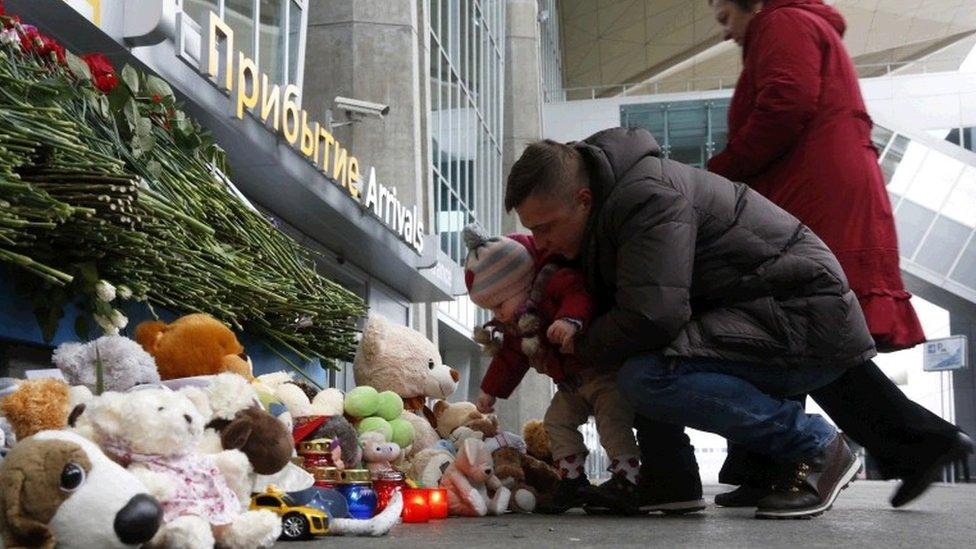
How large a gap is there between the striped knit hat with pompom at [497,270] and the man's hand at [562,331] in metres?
0.38

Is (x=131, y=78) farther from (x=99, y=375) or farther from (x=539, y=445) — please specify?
(x=539, y=445)

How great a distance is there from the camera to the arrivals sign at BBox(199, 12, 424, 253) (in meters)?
6.37

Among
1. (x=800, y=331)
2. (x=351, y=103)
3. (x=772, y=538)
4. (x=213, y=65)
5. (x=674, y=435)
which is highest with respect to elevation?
(x=351, y=103)

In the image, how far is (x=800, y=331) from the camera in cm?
345

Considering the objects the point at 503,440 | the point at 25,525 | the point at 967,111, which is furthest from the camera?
the point at 967,111

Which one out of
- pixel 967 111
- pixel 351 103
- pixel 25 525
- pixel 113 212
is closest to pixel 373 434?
pixel 113 212

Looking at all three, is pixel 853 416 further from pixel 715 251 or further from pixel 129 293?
pixel 129 293

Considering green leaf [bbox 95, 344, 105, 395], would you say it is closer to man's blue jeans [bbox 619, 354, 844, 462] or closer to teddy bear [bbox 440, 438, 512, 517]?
teddy bear [bbox 440, 438, 512, 517]

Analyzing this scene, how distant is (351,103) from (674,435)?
7.38 m

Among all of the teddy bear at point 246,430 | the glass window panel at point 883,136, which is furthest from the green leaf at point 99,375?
the glass window panel at point 883,136

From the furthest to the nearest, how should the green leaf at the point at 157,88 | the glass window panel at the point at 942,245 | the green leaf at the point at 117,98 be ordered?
1. the glass window panel at the point at 942,245
2. the green leaf at the point at 157,88
3. the green leaf at the point at 117,98

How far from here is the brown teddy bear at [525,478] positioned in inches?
163

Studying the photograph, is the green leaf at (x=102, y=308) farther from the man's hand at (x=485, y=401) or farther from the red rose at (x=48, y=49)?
the man's hand at (x=485, y=401)

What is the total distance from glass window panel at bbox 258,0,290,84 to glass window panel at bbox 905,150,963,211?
805 inches
